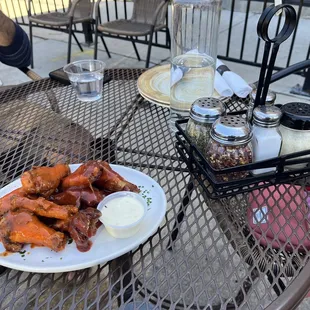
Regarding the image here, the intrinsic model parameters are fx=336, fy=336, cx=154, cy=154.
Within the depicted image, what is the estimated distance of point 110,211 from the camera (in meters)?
0.89

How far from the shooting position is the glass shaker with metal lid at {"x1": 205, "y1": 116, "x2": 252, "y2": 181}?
93cm

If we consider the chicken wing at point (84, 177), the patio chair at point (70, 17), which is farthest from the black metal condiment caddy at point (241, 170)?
the patio chair at point (70, 17)

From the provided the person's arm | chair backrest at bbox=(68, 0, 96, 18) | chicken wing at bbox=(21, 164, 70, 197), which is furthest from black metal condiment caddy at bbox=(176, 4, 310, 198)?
chair backrest at bbox=(68, 0, 96, 18)

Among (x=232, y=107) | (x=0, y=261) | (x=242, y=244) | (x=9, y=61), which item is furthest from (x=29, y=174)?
(x=9, y=61)

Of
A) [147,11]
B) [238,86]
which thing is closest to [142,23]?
[147,11]

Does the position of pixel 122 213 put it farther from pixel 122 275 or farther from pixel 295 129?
pixel 295 129

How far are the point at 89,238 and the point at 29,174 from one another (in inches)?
9.4

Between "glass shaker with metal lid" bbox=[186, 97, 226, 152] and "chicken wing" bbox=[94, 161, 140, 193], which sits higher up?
"glass shaker with metal lid" bbox=[186, 97, 226, 152]

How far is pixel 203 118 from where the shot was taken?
1.04m

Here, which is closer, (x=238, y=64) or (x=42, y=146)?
(x=42, y=146)

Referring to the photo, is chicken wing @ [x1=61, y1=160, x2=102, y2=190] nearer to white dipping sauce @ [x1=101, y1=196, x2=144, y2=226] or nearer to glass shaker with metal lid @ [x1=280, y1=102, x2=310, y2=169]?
white dipping sauce @ [x1=101, y1=196, x2=144, y2=226]

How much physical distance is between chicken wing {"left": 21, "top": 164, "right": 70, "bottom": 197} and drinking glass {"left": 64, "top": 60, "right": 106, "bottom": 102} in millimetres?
833

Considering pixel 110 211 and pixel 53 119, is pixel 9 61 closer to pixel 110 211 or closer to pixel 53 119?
pixel 53 119

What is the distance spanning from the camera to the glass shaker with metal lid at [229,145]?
0.93 metres
